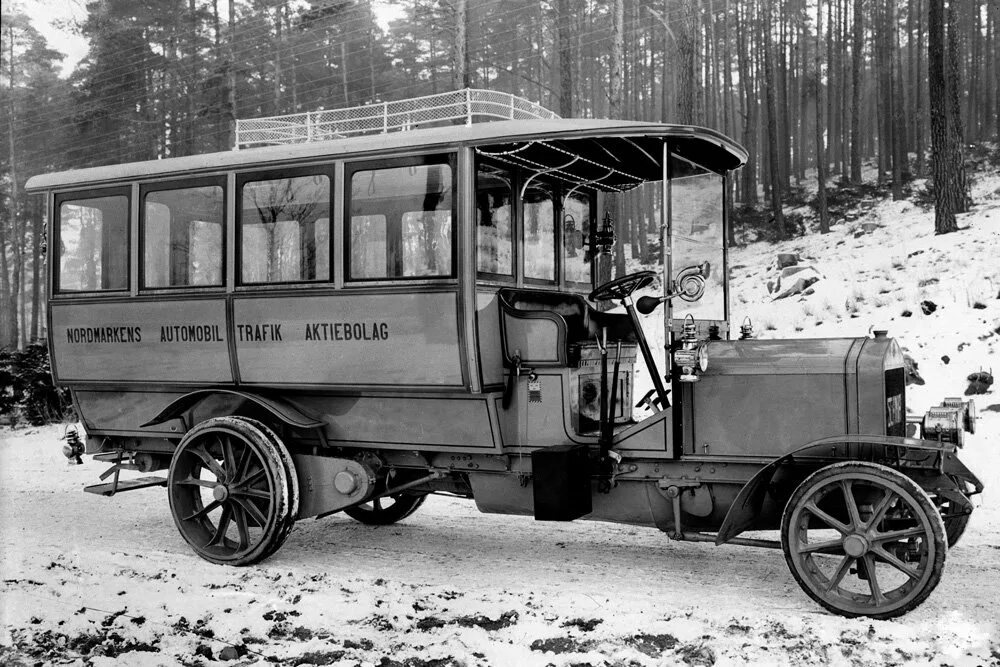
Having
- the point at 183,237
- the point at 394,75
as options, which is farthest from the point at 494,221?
the point at 394,75

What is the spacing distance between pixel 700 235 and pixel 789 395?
4.55ft

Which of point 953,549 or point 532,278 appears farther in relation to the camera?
point 532,278

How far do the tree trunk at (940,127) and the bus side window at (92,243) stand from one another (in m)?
14.9

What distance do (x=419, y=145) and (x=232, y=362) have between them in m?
1.98

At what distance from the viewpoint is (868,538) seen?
4.67 meters

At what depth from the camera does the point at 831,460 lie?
198 inches

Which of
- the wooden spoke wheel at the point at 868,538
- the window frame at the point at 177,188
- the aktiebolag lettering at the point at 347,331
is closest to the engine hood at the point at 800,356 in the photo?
the wooden spoke wheel at the point at 868,538

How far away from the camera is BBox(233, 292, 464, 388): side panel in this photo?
18.3 feet

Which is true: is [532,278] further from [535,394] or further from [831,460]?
[831,460]

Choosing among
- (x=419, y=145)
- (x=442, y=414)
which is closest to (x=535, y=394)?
(x=442, y=414)

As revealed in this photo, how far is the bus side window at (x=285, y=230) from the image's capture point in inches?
235

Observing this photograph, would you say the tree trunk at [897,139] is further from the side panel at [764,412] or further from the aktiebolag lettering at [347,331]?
the aktiebolag lettering at [347,331]

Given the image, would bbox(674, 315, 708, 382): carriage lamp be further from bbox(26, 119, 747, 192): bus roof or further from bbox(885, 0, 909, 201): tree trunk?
bbox(885, 0, 909, 201): tree trunk

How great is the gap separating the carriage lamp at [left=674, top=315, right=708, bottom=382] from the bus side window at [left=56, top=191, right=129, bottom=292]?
13.0 ft
